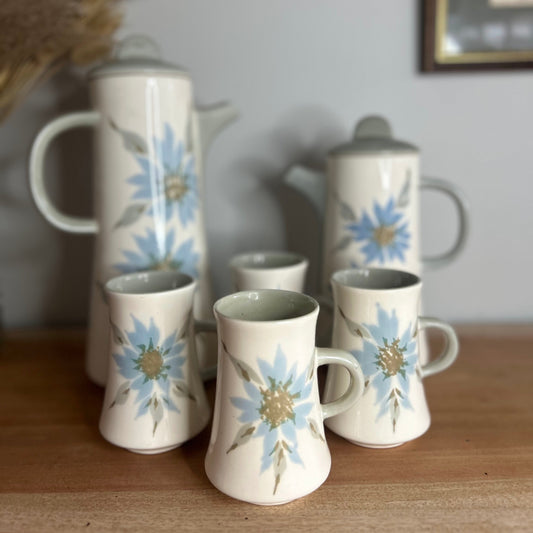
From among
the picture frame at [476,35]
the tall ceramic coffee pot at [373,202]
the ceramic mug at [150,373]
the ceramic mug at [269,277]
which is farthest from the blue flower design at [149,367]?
the picture frame at [476,35]

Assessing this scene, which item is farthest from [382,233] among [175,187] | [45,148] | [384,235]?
[45,148]

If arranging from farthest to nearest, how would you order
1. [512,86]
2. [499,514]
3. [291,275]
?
[512,86], [291,275], [499,514]

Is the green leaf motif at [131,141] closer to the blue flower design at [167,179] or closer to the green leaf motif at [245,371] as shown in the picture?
the blue flower design at [167,179]

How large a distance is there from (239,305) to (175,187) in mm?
173

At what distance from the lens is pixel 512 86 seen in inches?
25.3

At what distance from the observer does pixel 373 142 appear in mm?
532

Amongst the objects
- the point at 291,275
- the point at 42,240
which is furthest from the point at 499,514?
the point at 42,240

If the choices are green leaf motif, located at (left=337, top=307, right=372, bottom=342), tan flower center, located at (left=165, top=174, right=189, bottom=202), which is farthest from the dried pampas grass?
green leaf motif, located at (left=337, top=307, right=372, bottom=342)

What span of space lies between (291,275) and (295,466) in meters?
0.20

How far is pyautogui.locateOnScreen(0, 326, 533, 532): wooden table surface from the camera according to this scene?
0.35m

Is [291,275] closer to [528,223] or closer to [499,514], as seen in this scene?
[499,514]

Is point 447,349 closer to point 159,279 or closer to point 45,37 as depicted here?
point 159,279

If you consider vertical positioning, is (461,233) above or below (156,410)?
above

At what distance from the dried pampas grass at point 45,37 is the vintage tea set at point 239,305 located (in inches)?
2.5
